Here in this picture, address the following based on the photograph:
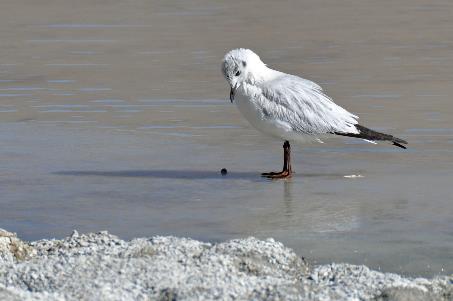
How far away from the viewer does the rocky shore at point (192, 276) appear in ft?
18.4

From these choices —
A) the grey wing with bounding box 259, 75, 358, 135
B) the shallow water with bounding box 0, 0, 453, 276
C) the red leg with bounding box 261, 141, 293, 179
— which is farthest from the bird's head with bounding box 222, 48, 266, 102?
the shallow water with bounding box 0, 0, 453, 276

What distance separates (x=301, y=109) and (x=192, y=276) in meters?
3.69

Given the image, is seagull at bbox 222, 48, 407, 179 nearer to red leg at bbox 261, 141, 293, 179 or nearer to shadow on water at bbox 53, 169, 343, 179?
red leg at bbox 261, 141, 293, 179

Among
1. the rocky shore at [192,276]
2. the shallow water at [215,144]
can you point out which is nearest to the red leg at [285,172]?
the shallow water at [215,144]

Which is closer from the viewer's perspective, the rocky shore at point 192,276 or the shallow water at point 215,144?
the rocky shore at point 192,276

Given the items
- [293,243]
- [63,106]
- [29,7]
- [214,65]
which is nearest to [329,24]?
[214,65]

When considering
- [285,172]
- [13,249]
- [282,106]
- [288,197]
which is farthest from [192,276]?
[282,106]

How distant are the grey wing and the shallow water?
39 centimetres

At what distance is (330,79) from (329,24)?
6.64 m

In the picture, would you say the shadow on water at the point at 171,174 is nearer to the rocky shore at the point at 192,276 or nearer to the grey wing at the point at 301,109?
the grey wing at the point at 301,109

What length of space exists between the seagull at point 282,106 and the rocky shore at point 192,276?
114 inches

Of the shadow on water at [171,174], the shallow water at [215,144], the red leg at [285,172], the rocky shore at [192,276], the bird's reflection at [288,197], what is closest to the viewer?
the rocky shore at [192,276]

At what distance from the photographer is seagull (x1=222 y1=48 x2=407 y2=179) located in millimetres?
9227

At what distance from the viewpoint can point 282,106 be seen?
9.24m
